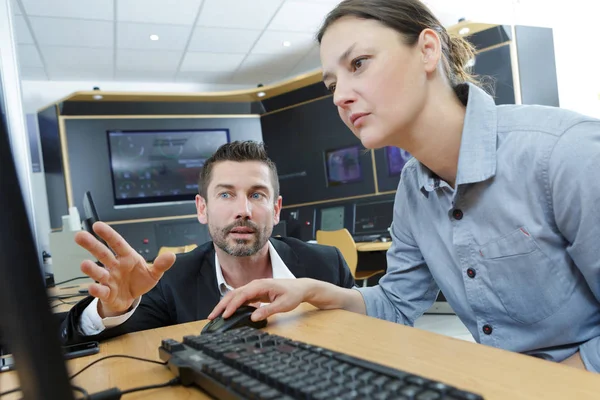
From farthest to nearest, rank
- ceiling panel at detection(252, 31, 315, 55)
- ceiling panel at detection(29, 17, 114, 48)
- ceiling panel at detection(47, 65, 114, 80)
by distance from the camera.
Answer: ceiling panel at detection(47, 65, 114, 80) < ceiling panel at detection(252, 31, 315, 55) < ceiling panel at detection(29, 17, 114, 48)

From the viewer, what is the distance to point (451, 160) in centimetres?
101

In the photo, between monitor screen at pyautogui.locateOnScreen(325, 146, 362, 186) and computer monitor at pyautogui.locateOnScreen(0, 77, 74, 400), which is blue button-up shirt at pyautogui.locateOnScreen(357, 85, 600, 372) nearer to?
computer monitor at pyautogui.locateOnScreen(0, 77, 74, 400)

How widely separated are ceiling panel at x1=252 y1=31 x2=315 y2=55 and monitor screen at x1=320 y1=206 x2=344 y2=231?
1878mm

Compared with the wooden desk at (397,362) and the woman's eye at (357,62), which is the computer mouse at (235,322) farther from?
the woman's eye at (357,62)

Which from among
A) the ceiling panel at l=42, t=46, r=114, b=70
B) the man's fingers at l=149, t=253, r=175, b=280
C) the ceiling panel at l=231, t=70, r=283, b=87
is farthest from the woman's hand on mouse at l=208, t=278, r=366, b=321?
the ceiling panel at l=231, t=70, r=283, b=87

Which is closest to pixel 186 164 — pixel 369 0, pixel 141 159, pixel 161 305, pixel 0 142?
pixel 141 159

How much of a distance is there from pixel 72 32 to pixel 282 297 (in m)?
4.70

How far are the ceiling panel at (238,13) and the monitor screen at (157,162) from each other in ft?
4.81

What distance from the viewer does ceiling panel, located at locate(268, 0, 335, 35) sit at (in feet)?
15.0

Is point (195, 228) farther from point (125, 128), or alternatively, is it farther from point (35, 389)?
point (35, 389)

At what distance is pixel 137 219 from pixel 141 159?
29.2 inches

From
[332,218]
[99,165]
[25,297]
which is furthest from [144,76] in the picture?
[25,297]

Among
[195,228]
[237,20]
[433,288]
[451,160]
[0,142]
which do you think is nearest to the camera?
[0,142]

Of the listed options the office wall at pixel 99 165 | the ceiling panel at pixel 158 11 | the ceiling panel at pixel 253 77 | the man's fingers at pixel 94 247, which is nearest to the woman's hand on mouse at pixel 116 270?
the man's fingers at pixel 94 247
